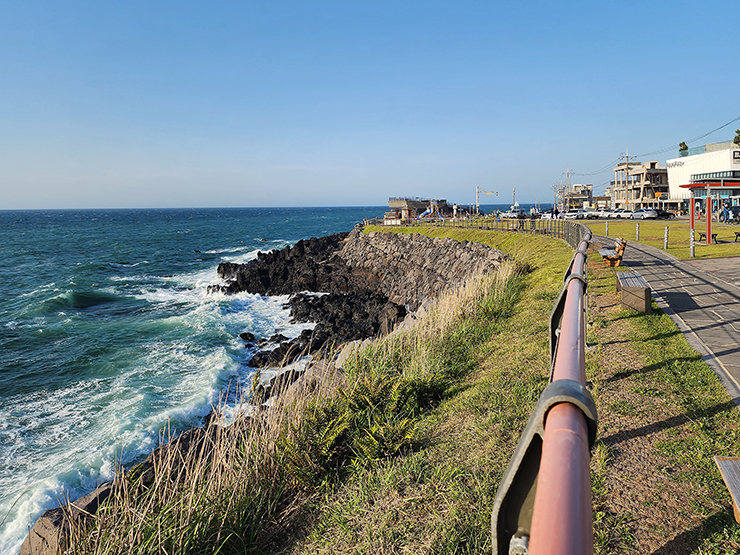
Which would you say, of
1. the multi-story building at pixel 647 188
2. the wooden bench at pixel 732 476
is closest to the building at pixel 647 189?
the multi-story building at pixel 647 188

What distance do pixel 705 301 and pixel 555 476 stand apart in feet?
30.2

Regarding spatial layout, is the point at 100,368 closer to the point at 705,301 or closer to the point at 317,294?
the point at 317,294

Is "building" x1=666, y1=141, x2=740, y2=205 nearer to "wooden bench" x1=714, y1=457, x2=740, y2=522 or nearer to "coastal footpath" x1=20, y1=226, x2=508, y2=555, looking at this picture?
"coastal footpath" x1=20, y1=226, x2=508, y2=555

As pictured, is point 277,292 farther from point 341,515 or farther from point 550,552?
point 550,552

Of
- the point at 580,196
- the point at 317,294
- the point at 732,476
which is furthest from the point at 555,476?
the point at 580,196

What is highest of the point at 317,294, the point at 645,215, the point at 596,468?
the point at 645,215

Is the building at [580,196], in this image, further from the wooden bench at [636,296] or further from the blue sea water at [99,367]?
the wooden bench at [636,296]

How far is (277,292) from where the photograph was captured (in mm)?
28562

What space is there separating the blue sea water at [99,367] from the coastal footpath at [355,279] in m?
1.42

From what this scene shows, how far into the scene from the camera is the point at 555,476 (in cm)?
82

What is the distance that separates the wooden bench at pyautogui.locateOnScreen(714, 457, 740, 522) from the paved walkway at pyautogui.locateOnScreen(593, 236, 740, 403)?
185 cm

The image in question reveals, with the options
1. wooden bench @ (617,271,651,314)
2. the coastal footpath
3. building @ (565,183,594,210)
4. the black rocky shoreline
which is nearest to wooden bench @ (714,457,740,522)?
wooden bench @ (617,271,651,314)

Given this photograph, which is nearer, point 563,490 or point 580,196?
point 563,490

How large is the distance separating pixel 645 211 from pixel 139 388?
47.0m
